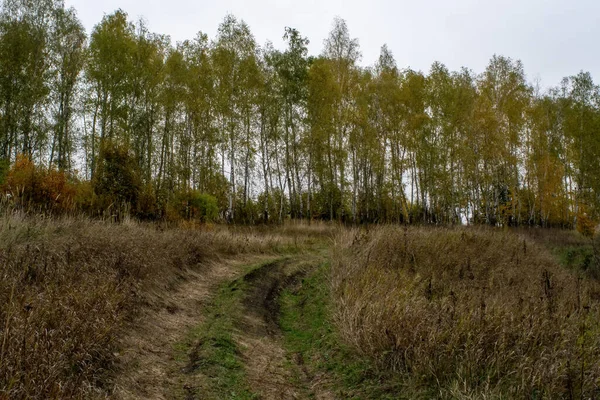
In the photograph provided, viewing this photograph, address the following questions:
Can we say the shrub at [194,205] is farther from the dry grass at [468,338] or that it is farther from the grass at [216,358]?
the dry grass at [468,338]

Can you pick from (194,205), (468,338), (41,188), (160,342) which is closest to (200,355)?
(160,342)

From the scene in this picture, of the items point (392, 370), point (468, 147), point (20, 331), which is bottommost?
point (392, 370)

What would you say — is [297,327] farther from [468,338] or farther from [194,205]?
[194,205]

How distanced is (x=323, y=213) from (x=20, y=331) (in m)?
27.1

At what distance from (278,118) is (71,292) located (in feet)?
75.5

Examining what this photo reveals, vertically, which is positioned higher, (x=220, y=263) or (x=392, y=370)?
(x=220, y=263)

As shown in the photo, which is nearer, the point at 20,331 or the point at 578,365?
the point at 20,331

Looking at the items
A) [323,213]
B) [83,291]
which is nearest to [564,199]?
[323,213]

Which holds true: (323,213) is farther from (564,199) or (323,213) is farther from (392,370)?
(392,370)

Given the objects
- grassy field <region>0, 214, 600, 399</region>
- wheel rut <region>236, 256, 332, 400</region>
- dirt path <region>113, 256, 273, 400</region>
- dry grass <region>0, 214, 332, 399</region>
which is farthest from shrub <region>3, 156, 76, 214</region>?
wheel rut <region>236, 256, 332, 400</region>

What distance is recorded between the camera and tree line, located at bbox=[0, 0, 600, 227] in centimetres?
2389

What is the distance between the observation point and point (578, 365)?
4.27 m

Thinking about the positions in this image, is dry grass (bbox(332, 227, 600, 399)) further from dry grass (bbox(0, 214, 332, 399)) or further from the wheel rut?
dry grass (bbox(0, 214, 332, 399))

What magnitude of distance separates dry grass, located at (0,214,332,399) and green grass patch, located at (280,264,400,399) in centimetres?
243
